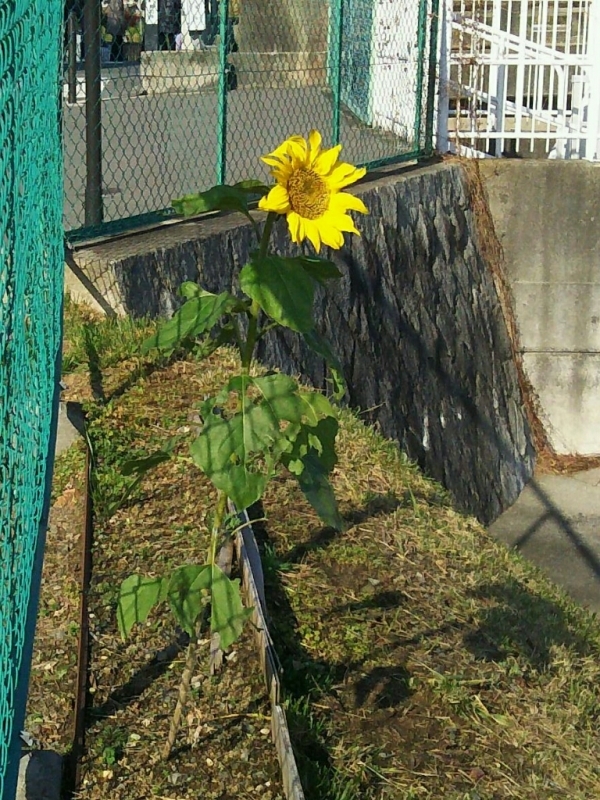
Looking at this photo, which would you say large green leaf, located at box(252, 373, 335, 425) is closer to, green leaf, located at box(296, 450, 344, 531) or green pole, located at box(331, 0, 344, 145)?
green leaf, located at box(296, 450, 344, 531)

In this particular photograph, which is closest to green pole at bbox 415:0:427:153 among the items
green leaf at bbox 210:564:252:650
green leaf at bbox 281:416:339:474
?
green leaf at bbox 281:416:339:474

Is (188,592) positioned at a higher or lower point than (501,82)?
lower

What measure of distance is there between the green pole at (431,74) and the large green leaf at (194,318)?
277 inches

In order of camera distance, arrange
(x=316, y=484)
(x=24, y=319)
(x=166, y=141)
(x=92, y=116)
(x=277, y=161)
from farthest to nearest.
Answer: (x=166, y=141) < (x=92, y=116) < (x=24, y=319) < (x=316, y=484) < (x=277, y=161)

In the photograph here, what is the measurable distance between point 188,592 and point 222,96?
13.5 feet

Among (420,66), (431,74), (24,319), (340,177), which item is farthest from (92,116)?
(431,74)

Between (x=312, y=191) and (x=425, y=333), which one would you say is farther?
(x=425, y=333)

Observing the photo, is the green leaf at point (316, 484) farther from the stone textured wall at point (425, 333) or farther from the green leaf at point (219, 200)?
the stone textured wall at point (425, 333)


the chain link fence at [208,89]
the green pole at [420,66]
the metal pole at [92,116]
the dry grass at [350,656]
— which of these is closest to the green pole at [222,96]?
the chain link fence at [208,89]

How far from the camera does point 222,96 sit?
228 inches

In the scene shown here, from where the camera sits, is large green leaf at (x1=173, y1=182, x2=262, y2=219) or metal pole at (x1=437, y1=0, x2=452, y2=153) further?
metal pole at (x1=437, y1=0, x2=452, y2=153)

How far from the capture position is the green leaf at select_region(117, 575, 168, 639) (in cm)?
222

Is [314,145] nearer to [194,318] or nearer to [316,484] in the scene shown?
[194,318]

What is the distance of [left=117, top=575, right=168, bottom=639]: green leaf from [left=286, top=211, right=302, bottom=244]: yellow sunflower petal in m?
0.73
